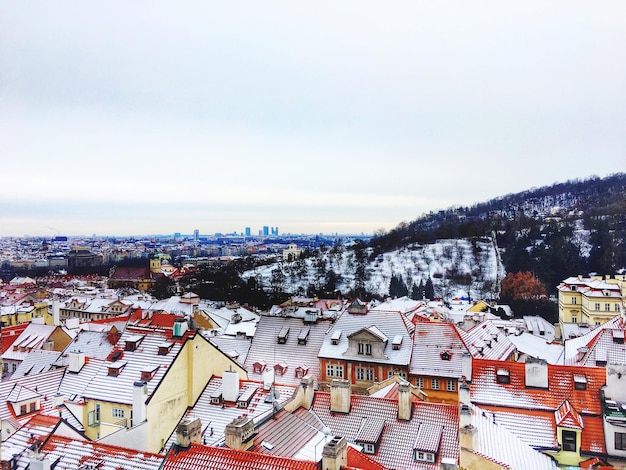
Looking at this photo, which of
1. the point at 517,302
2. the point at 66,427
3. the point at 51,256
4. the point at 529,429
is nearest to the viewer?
the point at 66,427

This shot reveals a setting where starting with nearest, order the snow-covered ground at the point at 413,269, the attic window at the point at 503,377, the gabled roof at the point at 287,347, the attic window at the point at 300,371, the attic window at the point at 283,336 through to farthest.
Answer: the attic window at the point at 503,377 < the attic window at the point at 300,371 < the gabled roof at the point at 287,347 < the attic window at the point at 283,336 < the snow-covered ground at the point at 413,269

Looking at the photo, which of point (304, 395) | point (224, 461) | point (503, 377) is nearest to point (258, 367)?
point (304, 395)

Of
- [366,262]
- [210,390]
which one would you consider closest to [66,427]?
[210,390]

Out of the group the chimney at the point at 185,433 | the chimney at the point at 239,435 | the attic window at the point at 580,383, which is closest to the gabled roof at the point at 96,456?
the chimney at the point at 185,433

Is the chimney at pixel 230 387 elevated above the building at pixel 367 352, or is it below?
above

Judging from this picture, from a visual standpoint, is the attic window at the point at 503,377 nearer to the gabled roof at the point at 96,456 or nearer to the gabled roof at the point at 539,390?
the gabled roof at the point at 539,390

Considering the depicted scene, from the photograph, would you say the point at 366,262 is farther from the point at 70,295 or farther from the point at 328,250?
the point at 70,295

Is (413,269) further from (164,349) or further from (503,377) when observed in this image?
(164,349)
